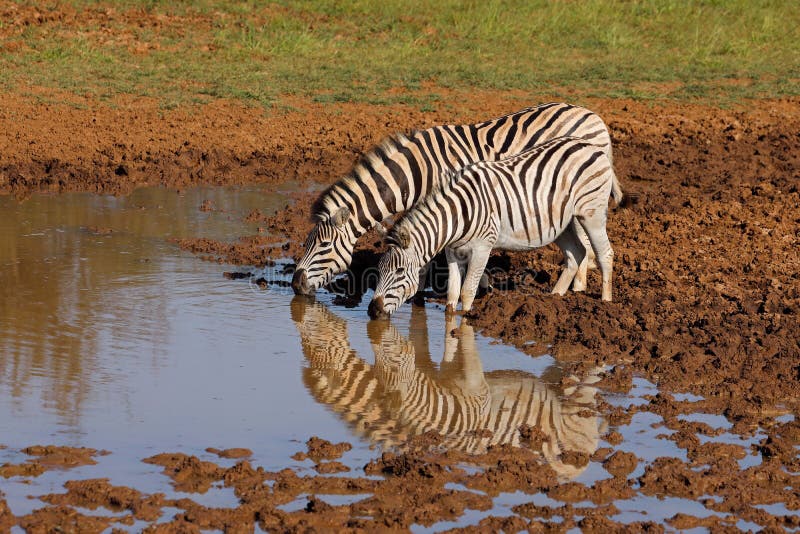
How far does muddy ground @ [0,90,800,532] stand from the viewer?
20.8ft

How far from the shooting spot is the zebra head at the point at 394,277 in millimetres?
10078

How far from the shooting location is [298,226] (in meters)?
13.4

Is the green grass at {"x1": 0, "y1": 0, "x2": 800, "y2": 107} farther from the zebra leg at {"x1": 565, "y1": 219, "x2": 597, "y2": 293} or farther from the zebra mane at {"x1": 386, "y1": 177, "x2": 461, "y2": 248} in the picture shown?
the zebra mane at {"x1": 386, "y1": 177, "x2": 461, "y2": 248}

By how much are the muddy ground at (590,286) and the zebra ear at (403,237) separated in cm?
92

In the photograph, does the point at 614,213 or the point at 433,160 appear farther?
the point at 614,213

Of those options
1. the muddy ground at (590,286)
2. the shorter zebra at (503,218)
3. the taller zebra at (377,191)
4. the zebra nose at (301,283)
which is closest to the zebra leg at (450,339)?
the shorter zebra at (503,218)

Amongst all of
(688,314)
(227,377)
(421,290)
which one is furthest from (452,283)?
(227,377)

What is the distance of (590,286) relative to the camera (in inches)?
447

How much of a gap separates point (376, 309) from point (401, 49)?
14.0m

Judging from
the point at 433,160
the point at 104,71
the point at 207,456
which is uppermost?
the point at 104,71

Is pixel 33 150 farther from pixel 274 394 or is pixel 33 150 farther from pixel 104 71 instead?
pixel 274 394

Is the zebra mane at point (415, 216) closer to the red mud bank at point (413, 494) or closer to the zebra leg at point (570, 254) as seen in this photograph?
the zebra leg at point (570, 254)

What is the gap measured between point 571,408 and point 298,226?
236 inches

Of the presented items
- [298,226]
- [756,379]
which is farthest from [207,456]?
[298,226]
